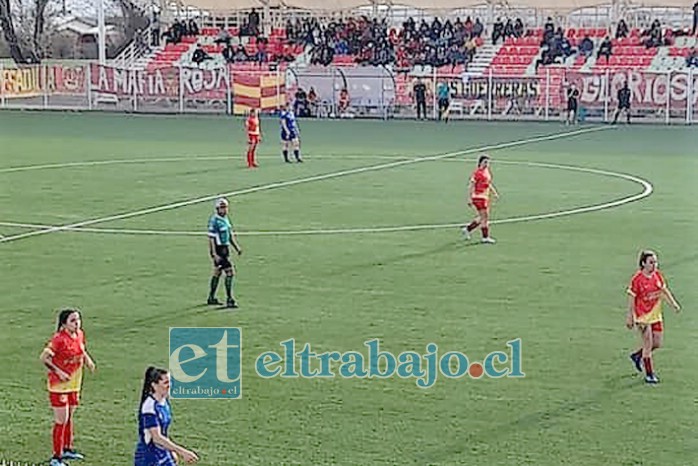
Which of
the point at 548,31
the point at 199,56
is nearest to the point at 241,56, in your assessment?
the point at 199,56

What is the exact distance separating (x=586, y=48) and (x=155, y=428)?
50.1 metres

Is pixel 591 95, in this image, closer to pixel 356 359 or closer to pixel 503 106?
pixel 503 106

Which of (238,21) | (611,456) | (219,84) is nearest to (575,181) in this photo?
(611,456)

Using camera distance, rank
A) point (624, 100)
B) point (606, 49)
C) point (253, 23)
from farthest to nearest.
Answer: point (253, 23)
point (606, 49)
point (624, 100)

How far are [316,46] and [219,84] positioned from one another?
843 cm

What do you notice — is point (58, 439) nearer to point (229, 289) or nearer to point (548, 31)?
point (229, 289)

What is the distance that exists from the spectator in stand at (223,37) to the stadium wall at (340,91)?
25.6ft

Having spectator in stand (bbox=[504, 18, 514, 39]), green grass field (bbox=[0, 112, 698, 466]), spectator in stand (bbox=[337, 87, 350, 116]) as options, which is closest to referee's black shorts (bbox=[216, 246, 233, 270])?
green grass field (bbox=[0, 112, 698, 466])

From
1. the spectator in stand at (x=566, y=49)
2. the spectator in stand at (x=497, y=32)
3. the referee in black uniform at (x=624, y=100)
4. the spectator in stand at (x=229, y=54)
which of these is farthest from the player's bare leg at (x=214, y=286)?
the spectator in stand at (x=229, y=54)

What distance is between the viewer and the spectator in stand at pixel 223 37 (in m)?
62.9

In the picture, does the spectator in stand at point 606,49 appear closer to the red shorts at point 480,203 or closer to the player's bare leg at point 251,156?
the player's bare leg at point 251,156

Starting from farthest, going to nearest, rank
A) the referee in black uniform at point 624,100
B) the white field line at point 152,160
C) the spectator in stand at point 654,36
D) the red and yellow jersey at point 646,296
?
1. the spectator in stand at point 654,36
2. the referee in black uniform at point 624,100
3. the white field line at point 152,160
4. the red and yellow jersey at point 646,296

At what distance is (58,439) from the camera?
10.0 meters

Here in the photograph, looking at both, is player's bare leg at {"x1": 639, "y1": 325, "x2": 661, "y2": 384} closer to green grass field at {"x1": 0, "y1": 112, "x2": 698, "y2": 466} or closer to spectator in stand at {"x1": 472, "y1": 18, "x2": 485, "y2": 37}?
green grass field at {"x1": 0, "y1": 112, "x2": 698, "y2": 466}
